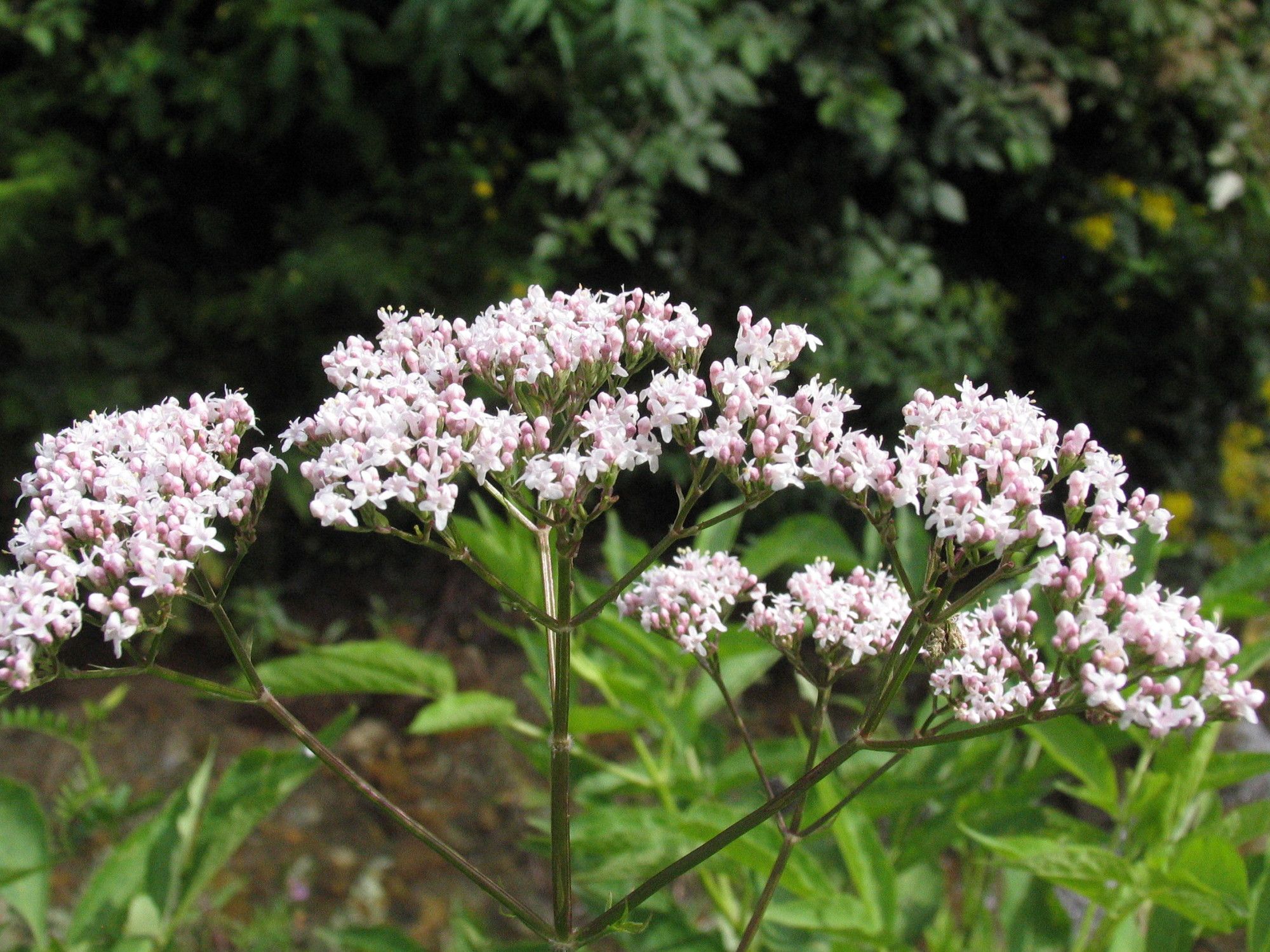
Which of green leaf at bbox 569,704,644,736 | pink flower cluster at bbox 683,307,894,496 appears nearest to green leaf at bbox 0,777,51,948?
green leaf at bbox 569,704,644,736

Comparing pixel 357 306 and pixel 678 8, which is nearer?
pixel 678 8

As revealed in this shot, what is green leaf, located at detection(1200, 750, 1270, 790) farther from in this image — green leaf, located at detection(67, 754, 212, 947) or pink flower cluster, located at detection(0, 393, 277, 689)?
green leaf, located at detection(67, 754, 212, 947)

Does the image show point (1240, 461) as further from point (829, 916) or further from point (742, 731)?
point (742, 731)

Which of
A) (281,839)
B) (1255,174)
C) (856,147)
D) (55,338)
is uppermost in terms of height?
A: (1255,174)

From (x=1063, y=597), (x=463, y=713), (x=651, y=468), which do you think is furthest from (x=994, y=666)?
(x=463, y=713)

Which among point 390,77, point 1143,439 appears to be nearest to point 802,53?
point 390,77

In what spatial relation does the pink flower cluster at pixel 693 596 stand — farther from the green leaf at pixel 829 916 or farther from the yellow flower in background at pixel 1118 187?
the yellow flower in background at pixel 1118 187

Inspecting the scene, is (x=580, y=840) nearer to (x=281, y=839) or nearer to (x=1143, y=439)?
(x=281, y=839)

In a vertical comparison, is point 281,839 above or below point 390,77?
below
